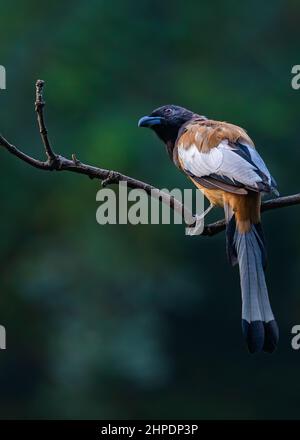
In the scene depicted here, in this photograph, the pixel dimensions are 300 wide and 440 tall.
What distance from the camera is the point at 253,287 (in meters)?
3.39

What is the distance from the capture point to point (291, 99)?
445 inches

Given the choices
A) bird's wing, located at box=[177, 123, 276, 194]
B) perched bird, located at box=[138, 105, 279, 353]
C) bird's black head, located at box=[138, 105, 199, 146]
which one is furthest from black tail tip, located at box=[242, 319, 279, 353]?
bird's black head, located at box=[138, 105, 199, 146]

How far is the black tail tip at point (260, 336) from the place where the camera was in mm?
3113

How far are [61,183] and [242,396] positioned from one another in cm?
286

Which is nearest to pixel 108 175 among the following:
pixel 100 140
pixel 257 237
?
pixel 257 237

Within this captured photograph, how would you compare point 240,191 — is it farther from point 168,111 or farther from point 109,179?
point 168,111

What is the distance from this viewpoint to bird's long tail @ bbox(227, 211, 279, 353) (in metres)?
3.13

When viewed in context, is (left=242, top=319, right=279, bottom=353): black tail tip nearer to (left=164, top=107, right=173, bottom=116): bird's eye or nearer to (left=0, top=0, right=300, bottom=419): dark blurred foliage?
(left=164, top=107, right=173, bottom=116): bird's eye

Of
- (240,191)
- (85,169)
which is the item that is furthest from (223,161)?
(85,169)

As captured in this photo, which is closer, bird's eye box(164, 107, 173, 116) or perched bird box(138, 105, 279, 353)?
perched bird box(138, 105, 279, 353)

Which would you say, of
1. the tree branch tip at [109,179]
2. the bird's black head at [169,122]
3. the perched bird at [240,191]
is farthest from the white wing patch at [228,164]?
the tree branch tip at [109,179]

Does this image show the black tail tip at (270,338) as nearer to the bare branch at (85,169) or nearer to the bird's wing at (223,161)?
the bare branch at (85,169)

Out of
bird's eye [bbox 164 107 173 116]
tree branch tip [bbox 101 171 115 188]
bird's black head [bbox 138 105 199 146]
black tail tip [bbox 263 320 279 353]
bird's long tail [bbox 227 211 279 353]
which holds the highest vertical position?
bird's eye [bbox 164 107 173 116]

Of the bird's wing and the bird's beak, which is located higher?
the bird's beak
